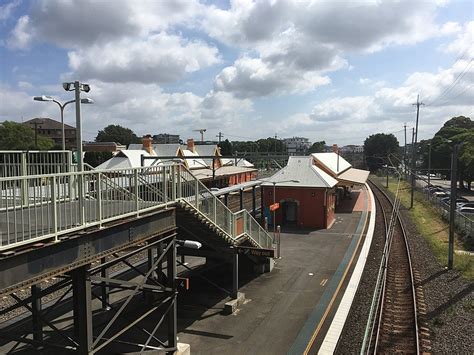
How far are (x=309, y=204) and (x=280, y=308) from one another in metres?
18.4

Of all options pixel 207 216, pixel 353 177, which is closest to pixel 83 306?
pixel 207 216

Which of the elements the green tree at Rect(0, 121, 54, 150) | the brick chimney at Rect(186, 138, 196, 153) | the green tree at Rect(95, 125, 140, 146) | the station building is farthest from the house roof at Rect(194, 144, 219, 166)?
the green tree at Rect(95, 125, 140, 146)

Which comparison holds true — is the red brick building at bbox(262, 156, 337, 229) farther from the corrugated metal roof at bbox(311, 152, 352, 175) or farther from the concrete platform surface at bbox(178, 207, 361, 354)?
the corrugated metal roof at bbox(311, 152, 352, 175)

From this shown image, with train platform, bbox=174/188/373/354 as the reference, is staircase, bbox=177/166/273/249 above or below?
above

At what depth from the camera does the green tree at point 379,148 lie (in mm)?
135125

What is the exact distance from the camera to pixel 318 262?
22594mm

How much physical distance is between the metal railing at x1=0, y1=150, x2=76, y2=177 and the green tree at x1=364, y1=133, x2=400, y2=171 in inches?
5059

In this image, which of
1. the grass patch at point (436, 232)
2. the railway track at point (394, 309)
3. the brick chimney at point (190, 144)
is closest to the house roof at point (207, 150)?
the brick chimney at point (190, 144)

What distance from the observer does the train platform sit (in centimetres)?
1294

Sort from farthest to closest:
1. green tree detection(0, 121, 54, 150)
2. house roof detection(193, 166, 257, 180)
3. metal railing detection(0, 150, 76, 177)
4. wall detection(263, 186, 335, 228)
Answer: green tree detection(0, 121, 54, 150), house roof detection(193, 166, 257, 180), wall detection(263, 186, 335, 228), metal railing detection(0, 150, 76, 177)

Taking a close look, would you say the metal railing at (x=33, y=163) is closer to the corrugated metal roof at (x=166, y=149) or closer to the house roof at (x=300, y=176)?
the house roof at (x=300, y=176)

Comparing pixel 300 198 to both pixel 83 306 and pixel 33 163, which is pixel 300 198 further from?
pixel 83 306

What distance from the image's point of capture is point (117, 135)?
166500mm

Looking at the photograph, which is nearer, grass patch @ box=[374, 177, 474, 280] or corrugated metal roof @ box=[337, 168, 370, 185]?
grass patch @ box=[374, 177, 474, 280]
